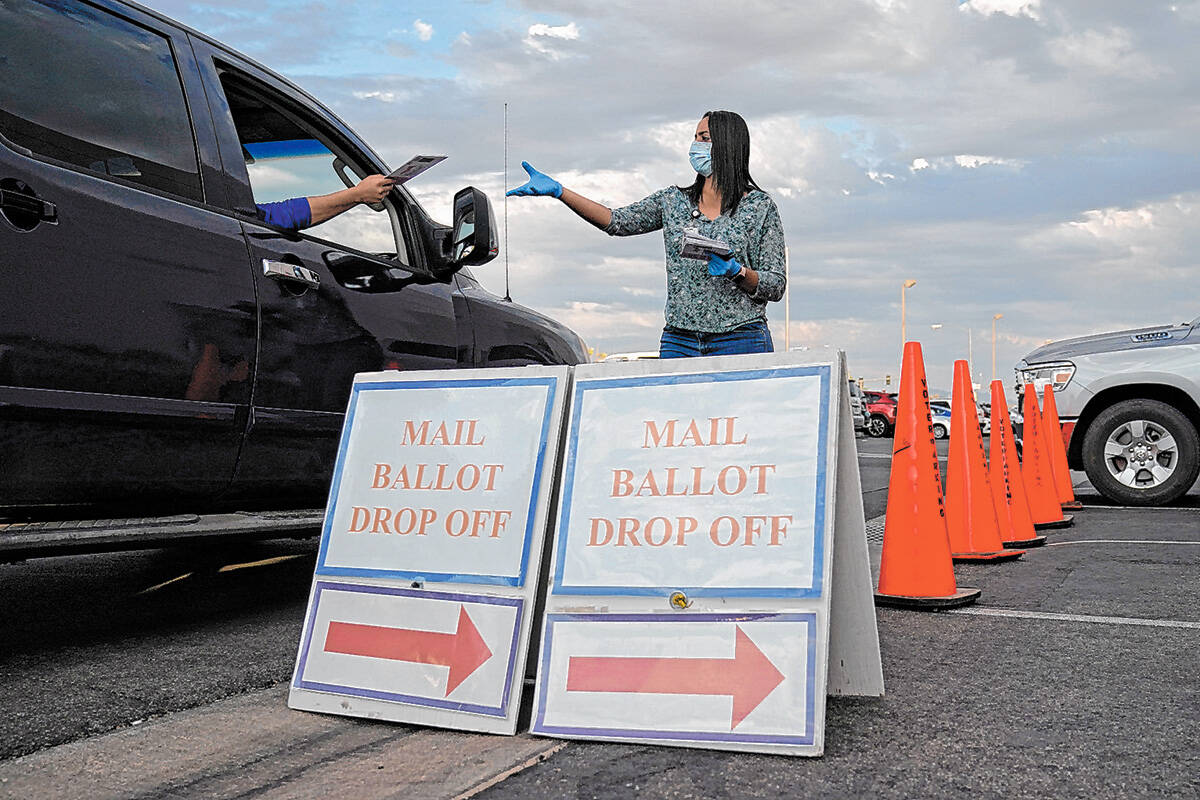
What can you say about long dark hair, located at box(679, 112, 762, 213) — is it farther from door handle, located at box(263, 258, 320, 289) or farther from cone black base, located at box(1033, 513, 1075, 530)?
cone black base, located at box(1033, 513, 1075, 530)

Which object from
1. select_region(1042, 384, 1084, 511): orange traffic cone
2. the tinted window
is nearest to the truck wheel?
select_region(1042, 384, 1084, 511): orange traffic cone

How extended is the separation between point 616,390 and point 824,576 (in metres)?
0.83

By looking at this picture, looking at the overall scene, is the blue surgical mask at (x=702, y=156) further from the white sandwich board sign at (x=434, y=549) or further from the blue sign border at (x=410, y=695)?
the blue sign border at (x=410, y=695)

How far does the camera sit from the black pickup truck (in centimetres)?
314

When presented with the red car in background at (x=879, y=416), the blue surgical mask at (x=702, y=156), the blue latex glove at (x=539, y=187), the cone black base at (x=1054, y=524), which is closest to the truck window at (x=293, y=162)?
the blue latex glove at (x=539, y=187)

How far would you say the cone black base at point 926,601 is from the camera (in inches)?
174

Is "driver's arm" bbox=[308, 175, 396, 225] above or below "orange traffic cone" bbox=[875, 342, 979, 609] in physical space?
above

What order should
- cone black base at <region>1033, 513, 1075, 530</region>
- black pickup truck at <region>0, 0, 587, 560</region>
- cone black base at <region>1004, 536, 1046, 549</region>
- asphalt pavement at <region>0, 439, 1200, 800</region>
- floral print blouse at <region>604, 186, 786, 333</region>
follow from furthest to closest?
cone black base at <region>1033, 513, 1075, 530</region> < cone black base at <region>1004, 536, 1046, 549</region> < floral print blouse at <region>604, 186, 786, 333</region> < black pickup truck at <region>0, 0, 587, 560</region> < asphalt pavement at <region>0, 439, 1200, 800</region>

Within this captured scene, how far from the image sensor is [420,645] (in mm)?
2994

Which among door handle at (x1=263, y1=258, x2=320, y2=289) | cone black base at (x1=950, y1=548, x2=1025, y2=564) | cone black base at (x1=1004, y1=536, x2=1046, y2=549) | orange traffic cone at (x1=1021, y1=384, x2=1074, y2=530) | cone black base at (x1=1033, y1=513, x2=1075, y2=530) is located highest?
door handle at (x1=263, y1=258, x2=320, y2=289)

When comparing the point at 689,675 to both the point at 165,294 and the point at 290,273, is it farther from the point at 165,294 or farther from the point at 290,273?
the point at 290,273

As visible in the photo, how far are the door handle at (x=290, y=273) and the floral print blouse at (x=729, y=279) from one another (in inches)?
53.3

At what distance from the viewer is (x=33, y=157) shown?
3.15 metres

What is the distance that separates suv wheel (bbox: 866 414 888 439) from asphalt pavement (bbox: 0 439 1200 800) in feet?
109
